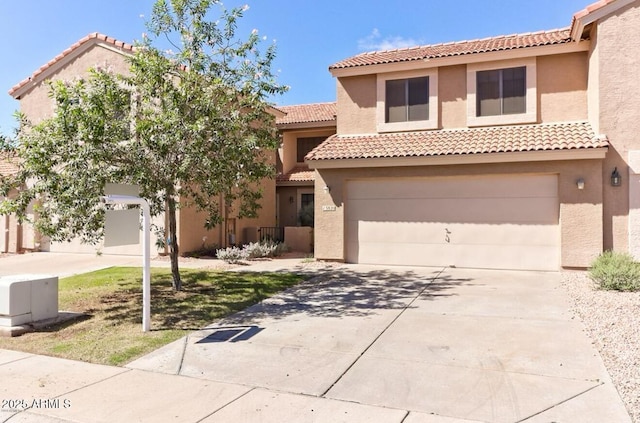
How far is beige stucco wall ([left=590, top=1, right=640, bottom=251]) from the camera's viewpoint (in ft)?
37.8

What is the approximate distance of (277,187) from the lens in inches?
893

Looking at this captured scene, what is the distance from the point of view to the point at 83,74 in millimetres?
17328

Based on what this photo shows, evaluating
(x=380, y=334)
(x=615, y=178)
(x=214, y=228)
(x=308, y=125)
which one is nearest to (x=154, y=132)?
(x=380, y=334)

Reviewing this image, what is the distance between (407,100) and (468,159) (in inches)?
128

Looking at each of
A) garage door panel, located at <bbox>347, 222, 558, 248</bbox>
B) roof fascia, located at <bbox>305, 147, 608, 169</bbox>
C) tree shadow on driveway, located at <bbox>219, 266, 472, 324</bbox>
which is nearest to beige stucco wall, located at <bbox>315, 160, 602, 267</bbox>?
roof fascia, located at <bbox>305, 147, 608, 169</bbox>

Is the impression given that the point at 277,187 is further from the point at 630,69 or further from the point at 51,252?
the point at 630,69

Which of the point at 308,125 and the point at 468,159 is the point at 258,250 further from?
the point at 308,125

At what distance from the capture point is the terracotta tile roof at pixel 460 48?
43.8 feet

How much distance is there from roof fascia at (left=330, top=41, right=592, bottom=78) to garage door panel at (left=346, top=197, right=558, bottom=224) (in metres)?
4.31

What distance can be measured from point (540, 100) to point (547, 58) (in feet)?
4.01

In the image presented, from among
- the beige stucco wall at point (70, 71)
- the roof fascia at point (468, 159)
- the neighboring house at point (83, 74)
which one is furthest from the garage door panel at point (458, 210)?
the beige stucco wall at point (70, 71)

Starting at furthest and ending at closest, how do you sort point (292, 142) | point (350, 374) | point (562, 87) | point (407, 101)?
point (292, 142) < point (407, 101) < point (562, 87) < point (350, 374)

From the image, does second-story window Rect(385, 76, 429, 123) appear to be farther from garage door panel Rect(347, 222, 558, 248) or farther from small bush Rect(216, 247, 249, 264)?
A: small bush Rect(216, 247, 249, 264)

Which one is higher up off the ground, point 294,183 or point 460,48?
point 460,48
